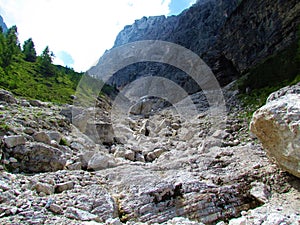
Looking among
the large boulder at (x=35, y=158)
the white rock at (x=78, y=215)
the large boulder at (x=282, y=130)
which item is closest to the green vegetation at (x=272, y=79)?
the large boulder at (x=282, y=130)

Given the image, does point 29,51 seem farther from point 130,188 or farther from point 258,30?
point 130,188

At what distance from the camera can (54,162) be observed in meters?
8.84

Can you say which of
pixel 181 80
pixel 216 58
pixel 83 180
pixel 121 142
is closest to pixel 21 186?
pixel 83 180

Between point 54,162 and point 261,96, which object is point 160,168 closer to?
point 54,162

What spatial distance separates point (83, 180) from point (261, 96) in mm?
19499

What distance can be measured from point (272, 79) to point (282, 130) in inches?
774

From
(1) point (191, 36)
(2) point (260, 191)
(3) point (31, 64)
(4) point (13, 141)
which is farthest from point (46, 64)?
(2) point (260, 191)

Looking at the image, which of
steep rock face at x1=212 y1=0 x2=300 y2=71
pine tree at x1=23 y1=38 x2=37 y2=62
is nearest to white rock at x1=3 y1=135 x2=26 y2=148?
steep rock face at x1=212 y1=0 x2=300 y2=71

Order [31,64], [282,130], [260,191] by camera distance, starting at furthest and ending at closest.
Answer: [31,64] → [260,191] → [282,130]

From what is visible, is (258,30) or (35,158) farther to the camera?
(258,30)

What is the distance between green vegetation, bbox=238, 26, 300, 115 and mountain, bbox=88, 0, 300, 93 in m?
6.32

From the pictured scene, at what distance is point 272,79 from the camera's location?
2261 cm

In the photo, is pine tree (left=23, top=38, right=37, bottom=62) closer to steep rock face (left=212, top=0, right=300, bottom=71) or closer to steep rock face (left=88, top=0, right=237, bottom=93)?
steep rock face (left=88, top=0, right=237, bottom=93)

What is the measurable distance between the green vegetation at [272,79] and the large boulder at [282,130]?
12.9 meters
